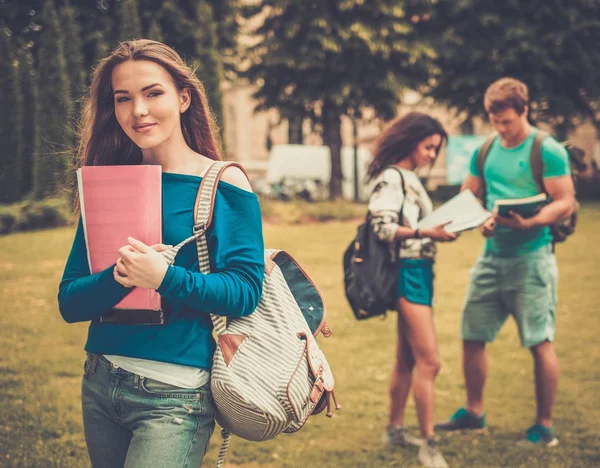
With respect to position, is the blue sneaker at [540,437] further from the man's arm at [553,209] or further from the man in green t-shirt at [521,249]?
the man's arm at [553,209]

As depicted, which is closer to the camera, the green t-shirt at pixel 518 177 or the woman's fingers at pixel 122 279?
the woman's fingers at pixel 122 279

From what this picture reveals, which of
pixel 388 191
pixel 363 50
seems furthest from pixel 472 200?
pixel 363 50

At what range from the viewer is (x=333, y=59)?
23.2 meters

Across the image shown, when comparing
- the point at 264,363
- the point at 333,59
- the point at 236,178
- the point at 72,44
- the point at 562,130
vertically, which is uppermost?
the point at 333,59

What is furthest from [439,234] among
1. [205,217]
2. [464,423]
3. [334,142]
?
[334,142]

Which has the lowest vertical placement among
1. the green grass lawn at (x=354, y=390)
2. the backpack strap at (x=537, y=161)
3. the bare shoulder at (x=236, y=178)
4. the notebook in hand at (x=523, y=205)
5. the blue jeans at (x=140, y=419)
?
the green grass lawn at (x=354, y=390)

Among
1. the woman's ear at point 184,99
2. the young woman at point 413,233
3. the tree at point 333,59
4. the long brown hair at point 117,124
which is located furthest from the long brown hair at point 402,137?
the tree at point 333,59

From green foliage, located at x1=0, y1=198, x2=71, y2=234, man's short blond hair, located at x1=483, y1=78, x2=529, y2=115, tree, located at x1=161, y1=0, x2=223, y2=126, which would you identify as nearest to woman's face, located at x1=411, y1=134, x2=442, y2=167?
man's short blond hair, located at x1=483, y1=78, x2=529, y2=115

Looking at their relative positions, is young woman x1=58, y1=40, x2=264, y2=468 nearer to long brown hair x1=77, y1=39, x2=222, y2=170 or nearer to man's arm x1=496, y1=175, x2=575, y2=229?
long brown hair x1=77, y1=39, x2=222, y2=170

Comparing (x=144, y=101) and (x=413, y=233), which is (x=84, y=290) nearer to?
(x=144, y=101)

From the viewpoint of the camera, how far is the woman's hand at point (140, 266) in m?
1.82

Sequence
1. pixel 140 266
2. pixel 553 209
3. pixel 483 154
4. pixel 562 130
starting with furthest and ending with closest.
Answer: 1. pixel 562 130
2. pixel 483 154
3. pixel 553 209
4. pixel 140 266

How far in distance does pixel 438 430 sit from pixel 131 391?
3.42 meters

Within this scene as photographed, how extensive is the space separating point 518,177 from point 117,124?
121 inches
